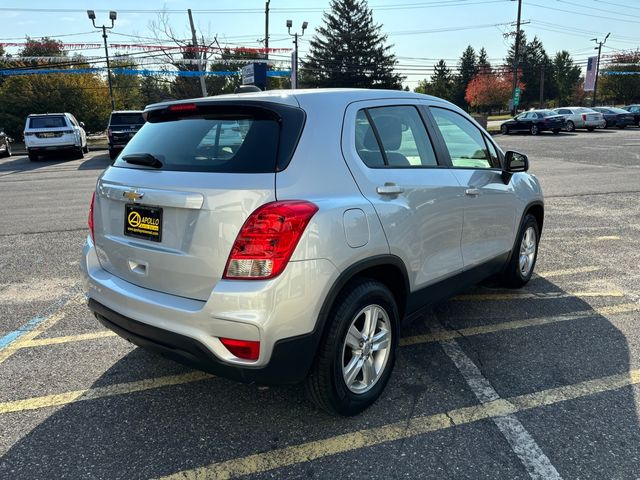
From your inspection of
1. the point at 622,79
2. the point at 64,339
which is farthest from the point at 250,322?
the point at 622,79

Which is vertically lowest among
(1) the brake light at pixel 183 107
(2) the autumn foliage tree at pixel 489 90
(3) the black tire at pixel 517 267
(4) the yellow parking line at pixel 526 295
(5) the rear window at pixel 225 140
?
(4) the yellow parking line at pixel 526 295

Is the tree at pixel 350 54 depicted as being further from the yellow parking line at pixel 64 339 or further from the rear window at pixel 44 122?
the yellow parking line at pixel 64 339

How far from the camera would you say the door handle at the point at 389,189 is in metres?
2.79

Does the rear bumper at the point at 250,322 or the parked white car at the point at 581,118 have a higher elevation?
the parked white car at the point at 581,118

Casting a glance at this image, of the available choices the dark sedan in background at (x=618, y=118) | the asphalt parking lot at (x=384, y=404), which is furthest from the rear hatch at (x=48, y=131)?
the dark sedan in background at (x=618, y=118)

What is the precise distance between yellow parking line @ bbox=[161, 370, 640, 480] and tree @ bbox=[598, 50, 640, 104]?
263ft

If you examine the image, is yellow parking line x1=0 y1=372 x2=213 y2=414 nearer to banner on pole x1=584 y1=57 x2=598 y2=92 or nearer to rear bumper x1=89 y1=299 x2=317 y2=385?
rear bumper x1=89 y1=299 x2=317 y2=385

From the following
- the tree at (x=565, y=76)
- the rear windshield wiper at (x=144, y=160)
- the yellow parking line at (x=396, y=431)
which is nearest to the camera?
the yellow parking line at (x=396, y=431)

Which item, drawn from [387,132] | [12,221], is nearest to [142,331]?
[387,132]

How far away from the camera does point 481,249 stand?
385 centimetres

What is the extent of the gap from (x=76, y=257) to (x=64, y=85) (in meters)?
34.8

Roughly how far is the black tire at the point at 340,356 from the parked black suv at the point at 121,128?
16.8 m

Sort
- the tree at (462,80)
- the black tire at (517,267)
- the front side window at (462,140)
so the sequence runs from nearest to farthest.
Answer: the front side window at (462,140)
the black tire at (517,267)
the tree at (462,80)

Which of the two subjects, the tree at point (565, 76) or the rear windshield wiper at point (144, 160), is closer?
the rear windshield wiper at point (144, 160)
